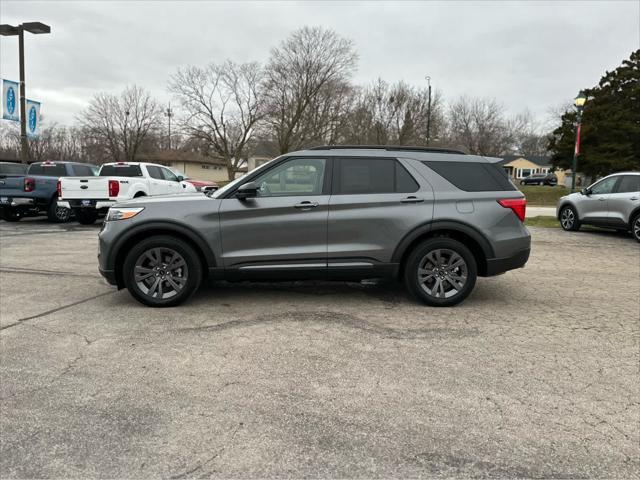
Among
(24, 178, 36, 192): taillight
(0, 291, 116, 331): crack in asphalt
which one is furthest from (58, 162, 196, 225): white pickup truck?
(0, 291, 116, 331): crack in asphalt

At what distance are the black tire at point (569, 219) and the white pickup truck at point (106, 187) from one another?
420 inches

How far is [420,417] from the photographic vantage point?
305 cm

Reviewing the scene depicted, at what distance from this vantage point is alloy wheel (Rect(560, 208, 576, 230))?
43.7 feet

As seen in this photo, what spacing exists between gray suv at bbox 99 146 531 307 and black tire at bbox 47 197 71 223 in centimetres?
1063

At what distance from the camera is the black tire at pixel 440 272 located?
5.41 m

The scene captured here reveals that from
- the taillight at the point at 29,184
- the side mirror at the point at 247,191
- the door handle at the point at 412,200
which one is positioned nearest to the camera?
the side mirror at the point at 247,191

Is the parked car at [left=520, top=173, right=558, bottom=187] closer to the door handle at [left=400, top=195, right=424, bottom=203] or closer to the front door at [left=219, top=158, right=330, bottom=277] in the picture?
the door handle at [left=400, top=195, right=424, bottom=203]

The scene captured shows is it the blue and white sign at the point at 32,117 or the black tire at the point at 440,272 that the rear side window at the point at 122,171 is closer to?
the blue and white sign at the point at 32,117

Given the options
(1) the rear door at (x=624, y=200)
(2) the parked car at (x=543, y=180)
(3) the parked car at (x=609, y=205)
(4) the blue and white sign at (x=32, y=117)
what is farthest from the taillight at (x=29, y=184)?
(2) the parked car at (x=543, y=180)

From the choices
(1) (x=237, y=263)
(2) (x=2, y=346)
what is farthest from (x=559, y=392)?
(2) (x=2, y=346)

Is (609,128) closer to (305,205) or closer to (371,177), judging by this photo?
(371,177)

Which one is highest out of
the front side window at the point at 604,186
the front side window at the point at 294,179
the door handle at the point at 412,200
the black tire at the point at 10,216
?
the front side window at the point at 604,186

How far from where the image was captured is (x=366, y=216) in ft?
17.6

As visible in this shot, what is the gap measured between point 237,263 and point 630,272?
6.58 m
